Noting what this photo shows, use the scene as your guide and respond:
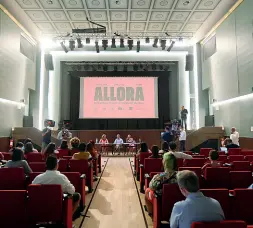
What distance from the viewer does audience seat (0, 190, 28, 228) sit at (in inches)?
87.2

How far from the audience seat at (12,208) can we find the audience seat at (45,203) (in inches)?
3.5

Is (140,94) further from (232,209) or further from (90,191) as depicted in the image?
(232,209)

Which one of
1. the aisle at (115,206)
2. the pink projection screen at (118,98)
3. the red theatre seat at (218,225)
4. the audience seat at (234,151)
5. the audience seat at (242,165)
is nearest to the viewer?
the red theatre seat at (218,225)

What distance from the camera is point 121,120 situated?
1377cm

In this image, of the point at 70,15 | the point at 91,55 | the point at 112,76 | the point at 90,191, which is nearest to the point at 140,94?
the point at 112,76

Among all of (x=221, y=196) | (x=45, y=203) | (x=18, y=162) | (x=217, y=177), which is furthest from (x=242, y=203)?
(x=18, y=162)

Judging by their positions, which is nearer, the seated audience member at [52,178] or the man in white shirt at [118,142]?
the seated audience member at [52,178]

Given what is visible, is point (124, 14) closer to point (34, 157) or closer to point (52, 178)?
point (34, 157)

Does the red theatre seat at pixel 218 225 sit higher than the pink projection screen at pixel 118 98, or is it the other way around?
the pink projection screen at pixel 118 98

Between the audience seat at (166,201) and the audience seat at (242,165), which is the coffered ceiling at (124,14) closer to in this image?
the audience seat at (242,165)

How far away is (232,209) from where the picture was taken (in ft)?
7.57

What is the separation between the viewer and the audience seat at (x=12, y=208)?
2215 millimetres

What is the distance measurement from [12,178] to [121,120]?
1073cm

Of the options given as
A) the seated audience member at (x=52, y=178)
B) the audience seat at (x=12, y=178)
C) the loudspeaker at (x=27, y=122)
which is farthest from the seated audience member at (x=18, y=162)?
the loudspeaker at (x=27, y=122)
